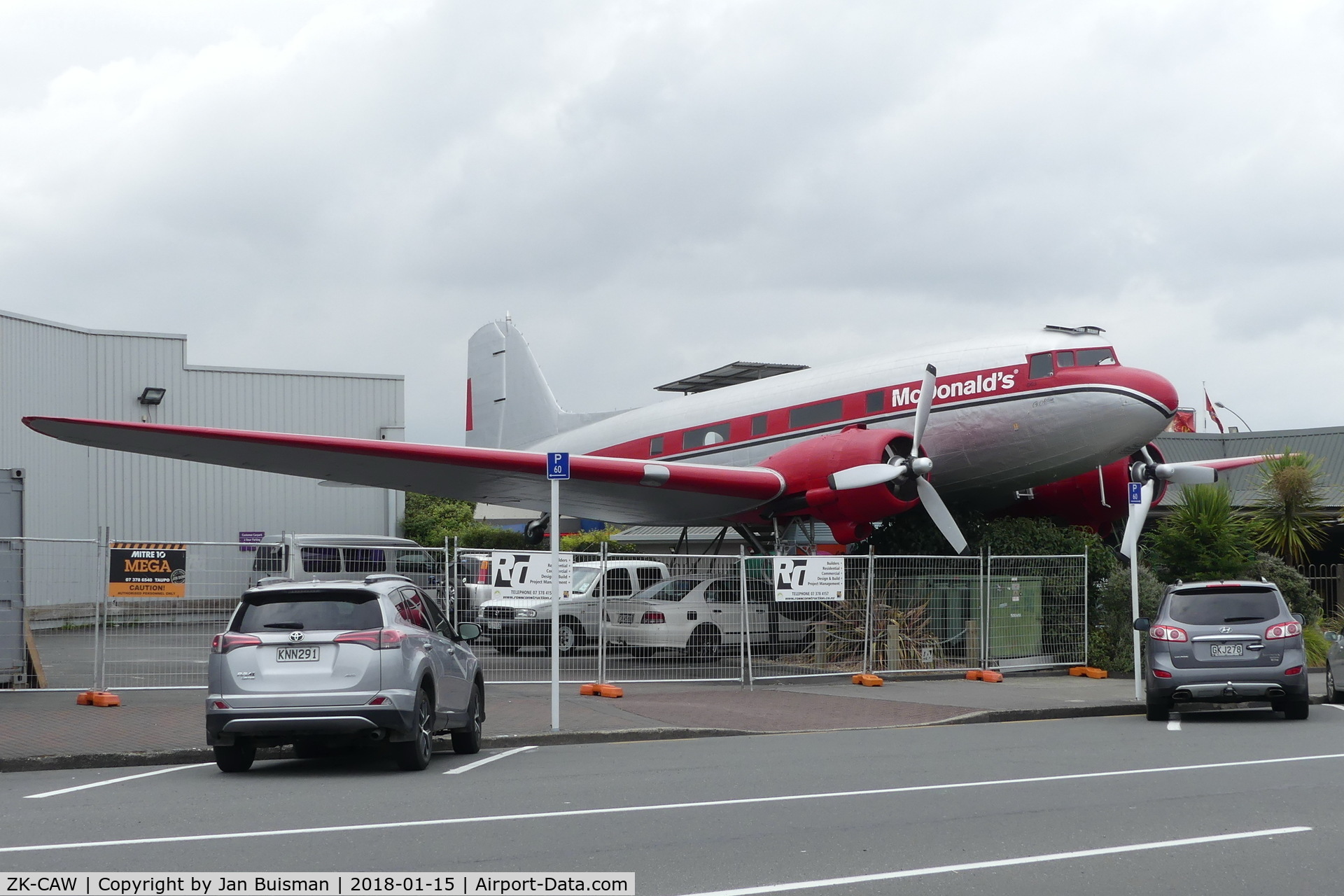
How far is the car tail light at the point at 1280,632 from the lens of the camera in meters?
14.0

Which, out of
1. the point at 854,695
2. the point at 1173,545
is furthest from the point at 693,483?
the point at 1173,545

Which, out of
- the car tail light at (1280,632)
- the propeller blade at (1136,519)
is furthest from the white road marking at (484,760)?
the propeller blade at (1136,519)

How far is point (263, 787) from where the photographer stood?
913cm

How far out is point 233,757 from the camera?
9961 millimetres

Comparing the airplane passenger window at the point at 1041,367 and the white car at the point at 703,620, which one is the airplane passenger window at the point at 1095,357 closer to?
the airplane passenger window at the point at 1041,367

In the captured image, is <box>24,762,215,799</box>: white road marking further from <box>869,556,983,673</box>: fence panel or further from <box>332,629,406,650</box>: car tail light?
<box>869,556,983,673</box>: fence panel

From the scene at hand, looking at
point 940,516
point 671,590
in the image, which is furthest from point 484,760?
point 940,516

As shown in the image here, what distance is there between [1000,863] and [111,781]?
677cm

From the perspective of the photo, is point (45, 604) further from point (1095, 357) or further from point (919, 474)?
point (1095, 357)

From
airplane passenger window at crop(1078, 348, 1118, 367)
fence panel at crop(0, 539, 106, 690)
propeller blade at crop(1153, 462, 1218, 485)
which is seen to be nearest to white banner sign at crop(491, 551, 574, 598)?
fence panel at crop(0, 539, 106, 690)

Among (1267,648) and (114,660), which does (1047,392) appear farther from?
(114,660)

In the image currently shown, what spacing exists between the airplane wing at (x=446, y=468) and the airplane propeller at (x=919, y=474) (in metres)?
1.68

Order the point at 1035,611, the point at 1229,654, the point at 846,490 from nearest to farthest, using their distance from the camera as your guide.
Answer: the point at 1229,654, the point at 846,490, the point at 1035,611

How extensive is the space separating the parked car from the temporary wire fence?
38mm
